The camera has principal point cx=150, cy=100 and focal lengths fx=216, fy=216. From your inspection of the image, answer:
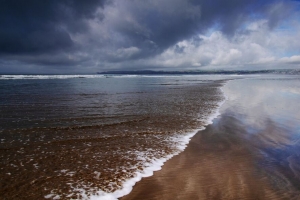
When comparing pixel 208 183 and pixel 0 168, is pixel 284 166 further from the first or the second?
pixel 0 168

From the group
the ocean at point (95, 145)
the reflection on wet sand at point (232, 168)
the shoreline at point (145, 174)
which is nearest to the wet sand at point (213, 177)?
the reflection on wet sand at point (232, 168)

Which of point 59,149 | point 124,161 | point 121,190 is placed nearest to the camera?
point 121,190

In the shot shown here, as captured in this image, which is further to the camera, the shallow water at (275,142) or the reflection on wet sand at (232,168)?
the shallow water at (275,142)

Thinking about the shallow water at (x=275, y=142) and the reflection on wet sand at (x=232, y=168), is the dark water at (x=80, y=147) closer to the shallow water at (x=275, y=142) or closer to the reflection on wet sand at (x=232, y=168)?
the reflection on wet sand at (x=232, y=168)

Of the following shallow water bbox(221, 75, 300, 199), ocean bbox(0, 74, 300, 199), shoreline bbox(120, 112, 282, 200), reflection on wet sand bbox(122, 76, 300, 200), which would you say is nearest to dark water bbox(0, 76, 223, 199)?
ocean bbox(0, 74, 300, 199)

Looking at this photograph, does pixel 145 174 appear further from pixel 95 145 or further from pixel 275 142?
pixel 275 142

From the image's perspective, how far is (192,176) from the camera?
6.01 metres

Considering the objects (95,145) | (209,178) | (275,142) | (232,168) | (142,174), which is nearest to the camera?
(209,178)

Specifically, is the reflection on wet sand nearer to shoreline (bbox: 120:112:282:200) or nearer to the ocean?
shoreline (bbox: 120:112:282:200)

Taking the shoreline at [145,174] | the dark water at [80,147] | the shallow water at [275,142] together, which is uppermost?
the dark water at [80,147]

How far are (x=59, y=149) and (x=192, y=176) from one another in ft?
16.0

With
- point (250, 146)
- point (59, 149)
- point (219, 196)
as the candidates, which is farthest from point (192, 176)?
point (59, 149)

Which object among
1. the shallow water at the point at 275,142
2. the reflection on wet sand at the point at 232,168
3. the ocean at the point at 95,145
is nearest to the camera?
the reflection on wet sand at the point at 232,168

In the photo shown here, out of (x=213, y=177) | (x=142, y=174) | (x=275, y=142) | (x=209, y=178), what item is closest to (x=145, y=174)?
(x=142, y=174)
